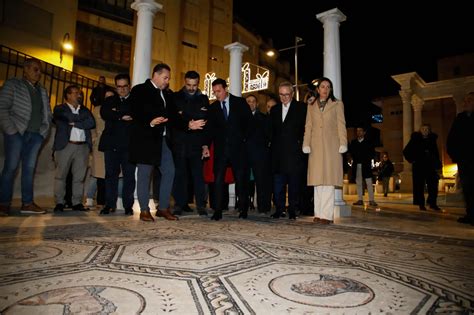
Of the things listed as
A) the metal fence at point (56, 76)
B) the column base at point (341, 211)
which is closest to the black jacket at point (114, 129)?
the metal fence at point (56, 76)

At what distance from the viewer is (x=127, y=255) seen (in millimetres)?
2064

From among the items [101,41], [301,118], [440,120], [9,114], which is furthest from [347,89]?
[9,114]

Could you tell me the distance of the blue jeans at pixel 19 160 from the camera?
411cm

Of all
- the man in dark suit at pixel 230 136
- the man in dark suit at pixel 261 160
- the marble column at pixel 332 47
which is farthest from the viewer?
the marble column at pixel 332 47

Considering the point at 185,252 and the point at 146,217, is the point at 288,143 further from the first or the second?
the point at 185,252

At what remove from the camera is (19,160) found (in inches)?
168

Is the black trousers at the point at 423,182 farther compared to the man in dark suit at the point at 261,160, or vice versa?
the black trousers at the point at 423,182

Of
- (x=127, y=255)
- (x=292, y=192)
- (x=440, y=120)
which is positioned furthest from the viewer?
(x=440, y=120)

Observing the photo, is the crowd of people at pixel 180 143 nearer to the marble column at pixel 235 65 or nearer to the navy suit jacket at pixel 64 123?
the navy suit jacket at pixel 64 123

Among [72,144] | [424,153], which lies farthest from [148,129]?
[424,153]

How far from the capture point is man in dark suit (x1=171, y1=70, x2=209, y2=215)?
4488 mm

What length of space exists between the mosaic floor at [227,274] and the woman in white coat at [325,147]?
1.27m

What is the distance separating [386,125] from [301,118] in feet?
105

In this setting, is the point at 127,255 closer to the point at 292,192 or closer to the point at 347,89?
the point at 292,192
